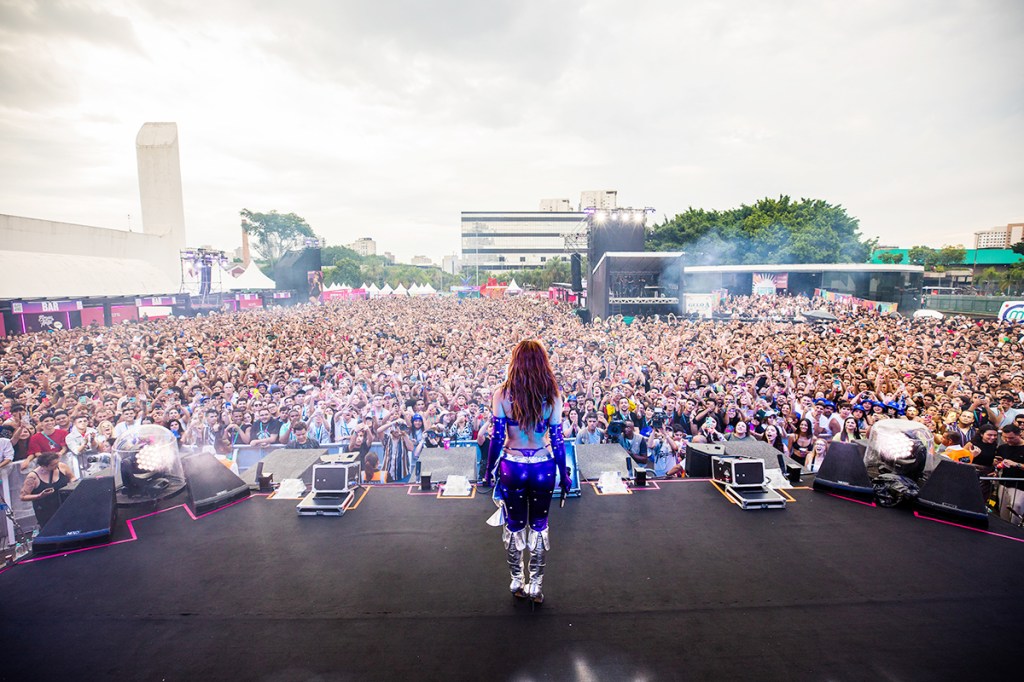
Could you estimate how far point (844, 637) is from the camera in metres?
2.75

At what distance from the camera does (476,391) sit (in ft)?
28.7

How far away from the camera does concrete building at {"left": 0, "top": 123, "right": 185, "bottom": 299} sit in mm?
22828

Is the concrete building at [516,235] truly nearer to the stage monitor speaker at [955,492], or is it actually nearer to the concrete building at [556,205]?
the concrete building at [556,205]

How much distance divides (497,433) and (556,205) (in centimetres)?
10447

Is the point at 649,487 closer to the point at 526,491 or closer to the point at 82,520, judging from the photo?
the point at 526,491

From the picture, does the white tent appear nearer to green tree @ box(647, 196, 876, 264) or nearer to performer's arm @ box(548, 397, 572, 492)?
performer's arm @ box(548, 397, 572, 492)

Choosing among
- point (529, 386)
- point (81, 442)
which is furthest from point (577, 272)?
point (529, 386)

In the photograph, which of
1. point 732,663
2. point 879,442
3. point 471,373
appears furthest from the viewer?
point 471,373

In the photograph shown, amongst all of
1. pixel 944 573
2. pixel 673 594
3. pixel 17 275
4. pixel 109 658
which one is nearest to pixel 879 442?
pixel 944 573

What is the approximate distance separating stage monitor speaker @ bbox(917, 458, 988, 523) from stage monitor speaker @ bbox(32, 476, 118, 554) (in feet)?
23.4

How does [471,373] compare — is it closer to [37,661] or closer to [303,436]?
[303,436]

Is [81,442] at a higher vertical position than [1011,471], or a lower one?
higher

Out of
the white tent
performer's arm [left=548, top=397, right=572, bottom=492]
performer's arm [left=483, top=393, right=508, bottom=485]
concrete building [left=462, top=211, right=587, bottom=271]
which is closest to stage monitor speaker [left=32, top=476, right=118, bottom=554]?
performer's arm [left=483, top=393, right=508, bottom=485]

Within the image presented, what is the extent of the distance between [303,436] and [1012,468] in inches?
357
